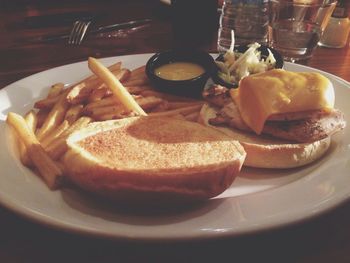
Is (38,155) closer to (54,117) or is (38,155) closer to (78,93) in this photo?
(54,117)

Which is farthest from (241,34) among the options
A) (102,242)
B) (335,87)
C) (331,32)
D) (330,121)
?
(102,242)

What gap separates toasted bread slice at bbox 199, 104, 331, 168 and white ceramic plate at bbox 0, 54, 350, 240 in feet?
0.14

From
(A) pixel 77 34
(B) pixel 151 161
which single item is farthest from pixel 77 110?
(A) pixel 77 34

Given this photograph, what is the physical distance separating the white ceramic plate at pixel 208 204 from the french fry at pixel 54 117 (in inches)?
5.5

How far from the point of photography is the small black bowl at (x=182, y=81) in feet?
7.06

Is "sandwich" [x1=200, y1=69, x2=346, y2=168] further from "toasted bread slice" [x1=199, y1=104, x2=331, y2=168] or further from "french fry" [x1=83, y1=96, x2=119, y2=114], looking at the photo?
"french fry" [x1=83, y1=96, x2=119, y2=114]

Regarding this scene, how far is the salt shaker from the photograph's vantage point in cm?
298

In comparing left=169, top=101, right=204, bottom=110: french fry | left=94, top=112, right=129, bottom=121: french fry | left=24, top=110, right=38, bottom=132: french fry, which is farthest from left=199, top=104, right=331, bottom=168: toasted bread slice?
left=24, top=110, right=38, bottom=132: french fry

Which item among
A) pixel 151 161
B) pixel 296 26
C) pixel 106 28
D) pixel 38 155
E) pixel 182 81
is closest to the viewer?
pixel 151 161

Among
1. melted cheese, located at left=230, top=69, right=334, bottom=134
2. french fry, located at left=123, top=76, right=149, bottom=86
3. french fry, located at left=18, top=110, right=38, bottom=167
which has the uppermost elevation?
melted cheese, located at left=230, top=69, right=334, bottom=134

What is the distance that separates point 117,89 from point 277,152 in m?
0.77

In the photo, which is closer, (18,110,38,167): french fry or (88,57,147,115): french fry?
(18,110,38,167): french fry

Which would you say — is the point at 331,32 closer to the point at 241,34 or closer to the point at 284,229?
the point at 241,34

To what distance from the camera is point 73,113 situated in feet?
6.11
